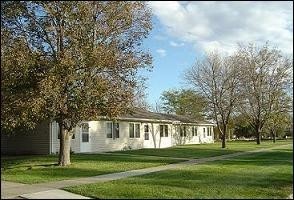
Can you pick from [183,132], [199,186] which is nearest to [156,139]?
[183,132]

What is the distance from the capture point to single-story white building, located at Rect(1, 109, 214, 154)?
31.1 metres

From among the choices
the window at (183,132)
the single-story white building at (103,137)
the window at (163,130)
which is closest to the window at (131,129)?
the single-story white building at (103,137)

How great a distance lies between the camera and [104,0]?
14438mm

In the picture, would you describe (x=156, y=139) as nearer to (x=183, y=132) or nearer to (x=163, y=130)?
(x=163, y=130)

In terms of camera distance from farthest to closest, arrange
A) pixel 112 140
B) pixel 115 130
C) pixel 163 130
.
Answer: pixel 163 130, pixel 115 130, pixel 112 140

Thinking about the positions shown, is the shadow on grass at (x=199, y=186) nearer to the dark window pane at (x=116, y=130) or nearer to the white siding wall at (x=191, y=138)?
the dark window pane at (x=116, y=130)

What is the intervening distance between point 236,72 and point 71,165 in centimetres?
2911

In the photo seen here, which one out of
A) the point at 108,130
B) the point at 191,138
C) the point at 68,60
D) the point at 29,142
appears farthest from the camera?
the point at 191,138

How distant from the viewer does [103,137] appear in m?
34.6

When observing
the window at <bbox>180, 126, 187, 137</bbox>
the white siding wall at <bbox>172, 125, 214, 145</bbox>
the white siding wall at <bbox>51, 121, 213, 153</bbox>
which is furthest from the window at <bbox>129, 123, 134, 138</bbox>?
the window at <bbox>180, 126, 187, 137</bbox>

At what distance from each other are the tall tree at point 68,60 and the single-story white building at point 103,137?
15.3ft

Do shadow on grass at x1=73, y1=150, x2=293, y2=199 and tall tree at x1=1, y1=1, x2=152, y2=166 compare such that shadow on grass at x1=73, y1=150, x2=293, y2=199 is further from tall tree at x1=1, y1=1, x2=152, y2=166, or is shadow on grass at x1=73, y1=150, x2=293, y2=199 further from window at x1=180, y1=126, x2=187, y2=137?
window at x1=180, y1=126, x2=187, y2=137

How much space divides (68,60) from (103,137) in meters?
17.9

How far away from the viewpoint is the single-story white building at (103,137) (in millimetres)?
31125
